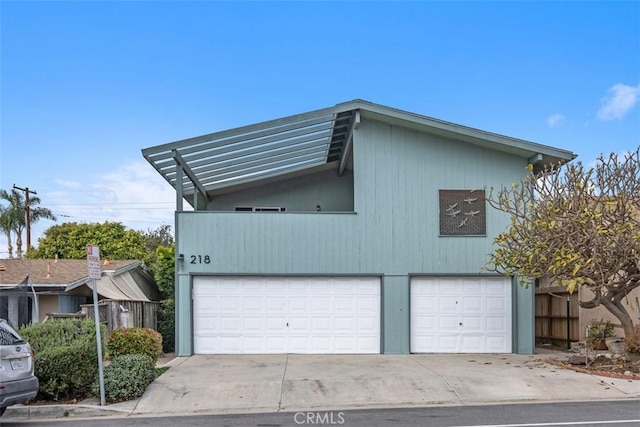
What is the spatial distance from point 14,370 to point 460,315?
1090 centimetres

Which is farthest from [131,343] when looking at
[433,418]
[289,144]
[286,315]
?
[433,418]

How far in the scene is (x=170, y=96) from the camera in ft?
56.1

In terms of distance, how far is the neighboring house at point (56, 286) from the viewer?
15.8m

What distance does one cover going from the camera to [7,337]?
26.3 feet

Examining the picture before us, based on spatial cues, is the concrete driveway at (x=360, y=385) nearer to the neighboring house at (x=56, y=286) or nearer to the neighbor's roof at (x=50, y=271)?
the neighboring house at (x=56, y=286)

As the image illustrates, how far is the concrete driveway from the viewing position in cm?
988

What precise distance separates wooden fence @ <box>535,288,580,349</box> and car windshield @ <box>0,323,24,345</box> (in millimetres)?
13040

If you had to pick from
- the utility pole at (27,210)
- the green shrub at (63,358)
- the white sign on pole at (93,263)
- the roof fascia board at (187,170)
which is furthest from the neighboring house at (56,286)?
the utility pole at (27,210)

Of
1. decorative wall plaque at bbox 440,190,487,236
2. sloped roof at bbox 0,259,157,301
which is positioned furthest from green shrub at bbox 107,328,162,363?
decorative wall plaque at bbox 440,190,487,236

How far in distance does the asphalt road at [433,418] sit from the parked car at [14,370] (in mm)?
804

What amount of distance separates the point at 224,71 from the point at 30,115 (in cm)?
534

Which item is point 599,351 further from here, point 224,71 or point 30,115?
point 30,115

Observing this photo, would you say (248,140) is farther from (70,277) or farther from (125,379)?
(70,277)

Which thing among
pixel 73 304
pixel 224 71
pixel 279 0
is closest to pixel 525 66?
pixel 279 0
